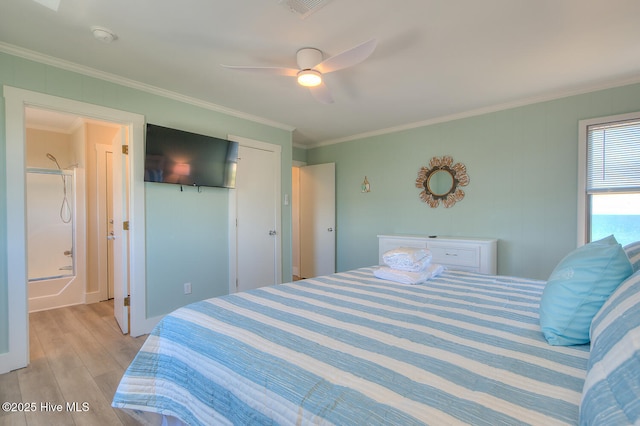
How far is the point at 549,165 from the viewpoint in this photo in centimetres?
321

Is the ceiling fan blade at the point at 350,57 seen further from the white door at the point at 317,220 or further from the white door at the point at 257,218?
the white door at the point at 317,220

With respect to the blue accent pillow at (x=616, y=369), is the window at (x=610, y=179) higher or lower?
higher

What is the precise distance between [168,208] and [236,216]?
0.78 metres

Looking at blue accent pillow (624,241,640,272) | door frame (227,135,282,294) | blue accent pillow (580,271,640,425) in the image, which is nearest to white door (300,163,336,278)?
door frame (227,135,282,294)

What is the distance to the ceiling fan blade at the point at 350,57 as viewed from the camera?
1814 millimetres

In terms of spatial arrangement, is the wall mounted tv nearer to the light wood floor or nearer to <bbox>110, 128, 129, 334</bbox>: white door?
<bbox>110, 128, 129, 334</bbox>: white door

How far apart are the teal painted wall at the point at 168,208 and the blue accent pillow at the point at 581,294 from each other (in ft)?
10.2

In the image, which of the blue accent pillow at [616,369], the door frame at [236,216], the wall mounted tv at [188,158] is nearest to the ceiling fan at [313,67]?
the wall mounted tv at [188,158]

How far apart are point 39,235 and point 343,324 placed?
4901 mm

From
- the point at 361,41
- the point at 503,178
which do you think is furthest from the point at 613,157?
the point at 361,41

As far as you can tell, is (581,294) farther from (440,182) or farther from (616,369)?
(440,182)

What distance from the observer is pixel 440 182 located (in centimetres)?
399

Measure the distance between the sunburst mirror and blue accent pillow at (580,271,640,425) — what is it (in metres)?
3.08

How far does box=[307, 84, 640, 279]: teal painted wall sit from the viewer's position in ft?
10.2
